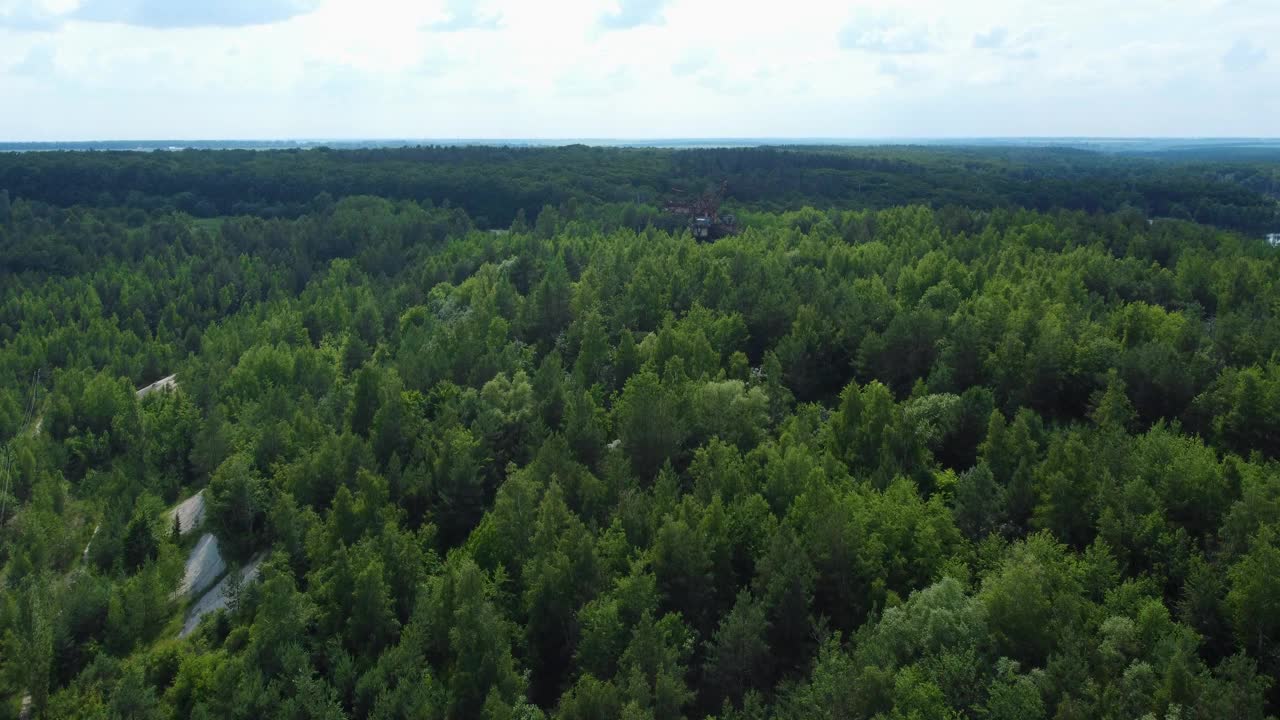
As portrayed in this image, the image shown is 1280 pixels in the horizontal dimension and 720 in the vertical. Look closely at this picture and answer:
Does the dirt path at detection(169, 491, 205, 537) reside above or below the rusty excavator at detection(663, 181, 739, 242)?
below

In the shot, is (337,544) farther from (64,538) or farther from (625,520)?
(64,538)

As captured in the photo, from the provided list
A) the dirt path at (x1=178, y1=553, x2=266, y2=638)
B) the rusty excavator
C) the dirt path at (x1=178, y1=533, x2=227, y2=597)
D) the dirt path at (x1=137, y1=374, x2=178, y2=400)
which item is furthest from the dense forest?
the rusty excavator

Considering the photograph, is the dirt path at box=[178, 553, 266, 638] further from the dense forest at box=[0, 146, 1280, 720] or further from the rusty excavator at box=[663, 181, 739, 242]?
the rusty excavator at box=[663, 181, 739, 242]

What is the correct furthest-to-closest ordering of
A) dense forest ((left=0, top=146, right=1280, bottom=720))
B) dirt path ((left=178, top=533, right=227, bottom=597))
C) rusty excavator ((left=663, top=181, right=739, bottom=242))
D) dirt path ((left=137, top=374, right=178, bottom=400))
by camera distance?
1. rusty excavator ((left=663, top=181, right=739, bottom=242))
2. dirt path ((left=137, top=374, right=178, bottom=400))
3. dirt path ((left=178, top=533, right=227, bottom=597))
4. dense forest ((left=0, top=146, right=1280, bottom=720))

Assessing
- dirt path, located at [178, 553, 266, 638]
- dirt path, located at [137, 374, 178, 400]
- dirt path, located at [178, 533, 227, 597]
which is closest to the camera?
dirt path, located at [178, 553, 266, 638]

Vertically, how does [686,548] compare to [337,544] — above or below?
above

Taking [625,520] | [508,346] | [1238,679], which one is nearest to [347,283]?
[508,346]
